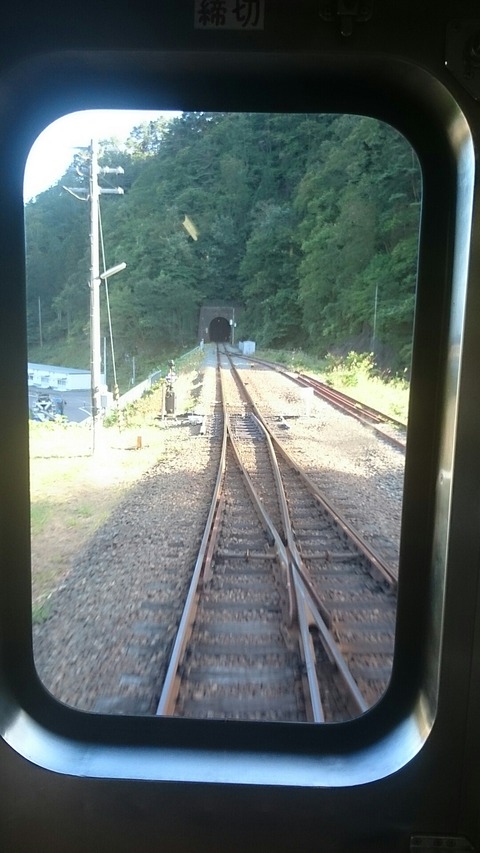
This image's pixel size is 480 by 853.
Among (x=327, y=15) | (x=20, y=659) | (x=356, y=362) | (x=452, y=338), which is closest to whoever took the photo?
(x=327, y=15)

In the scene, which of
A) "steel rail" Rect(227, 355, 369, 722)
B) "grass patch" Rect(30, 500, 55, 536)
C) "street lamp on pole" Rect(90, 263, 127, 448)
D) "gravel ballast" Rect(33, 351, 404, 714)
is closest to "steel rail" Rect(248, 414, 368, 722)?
"steel rail" Rect(227, 355, 369, 722)

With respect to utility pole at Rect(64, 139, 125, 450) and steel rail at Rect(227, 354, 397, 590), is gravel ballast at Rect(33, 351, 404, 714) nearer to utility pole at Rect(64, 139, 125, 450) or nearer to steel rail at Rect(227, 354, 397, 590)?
steel rail at Rect(227, 354, 397, 590)

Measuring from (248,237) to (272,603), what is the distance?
1210mm

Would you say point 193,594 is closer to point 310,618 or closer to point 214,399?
point 310,618

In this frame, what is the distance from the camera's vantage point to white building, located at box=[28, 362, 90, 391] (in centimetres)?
164

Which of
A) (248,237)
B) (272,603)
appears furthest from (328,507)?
(248,237)

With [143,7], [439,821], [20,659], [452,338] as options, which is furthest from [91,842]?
[143,7]

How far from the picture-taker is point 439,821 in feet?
4.87

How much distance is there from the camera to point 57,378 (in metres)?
1.72

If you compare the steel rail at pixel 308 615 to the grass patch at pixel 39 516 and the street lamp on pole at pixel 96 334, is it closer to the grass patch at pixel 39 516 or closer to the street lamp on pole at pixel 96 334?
the street lamp on pole at pixel 96 334

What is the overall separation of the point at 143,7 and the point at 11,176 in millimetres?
526

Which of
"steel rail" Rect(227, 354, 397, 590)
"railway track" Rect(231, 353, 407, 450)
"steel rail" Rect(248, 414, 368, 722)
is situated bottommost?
"steel rail" Rect(248, 414, 368, 722)

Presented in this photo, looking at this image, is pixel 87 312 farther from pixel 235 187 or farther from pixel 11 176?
pixel 235 187

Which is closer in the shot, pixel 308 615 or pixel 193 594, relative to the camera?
pixel 308 615
